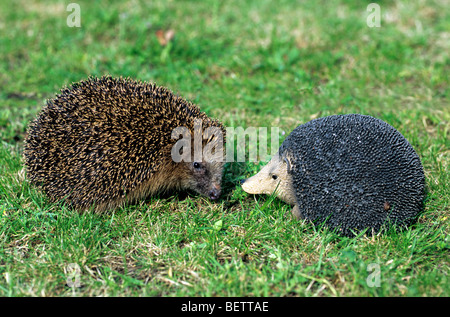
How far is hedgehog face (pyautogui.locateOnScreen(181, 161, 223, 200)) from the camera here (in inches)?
195

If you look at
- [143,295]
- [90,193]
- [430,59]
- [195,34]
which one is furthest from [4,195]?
[430,59]

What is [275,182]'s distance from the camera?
183 inches

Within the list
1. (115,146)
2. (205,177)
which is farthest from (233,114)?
(115,146)

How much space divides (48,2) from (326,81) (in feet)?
20.2

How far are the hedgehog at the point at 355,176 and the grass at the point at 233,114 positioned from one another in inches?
7.9

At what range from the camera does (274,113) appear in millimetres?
6527

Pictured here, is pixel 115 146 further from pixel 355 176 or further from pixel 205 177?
pixel 355 176

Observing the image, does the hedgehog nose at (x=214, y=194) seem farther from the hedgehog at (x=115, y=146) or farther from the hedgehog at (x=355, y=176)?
the hedgehog at (x=355, y=176)

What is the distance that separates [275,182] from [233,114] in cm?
214

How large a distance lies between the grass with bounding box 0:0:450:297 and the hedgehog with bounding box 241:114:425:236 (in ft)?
0.65

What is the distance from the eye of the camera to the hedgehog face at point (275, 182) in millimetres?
4570

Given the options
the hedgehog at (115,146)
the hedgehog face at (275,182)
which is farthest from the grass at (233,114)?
the hedgehog at (115,146)

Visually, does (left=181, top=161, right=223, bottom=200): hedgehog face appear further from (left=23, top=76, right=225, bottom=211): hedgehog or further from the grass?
the grass

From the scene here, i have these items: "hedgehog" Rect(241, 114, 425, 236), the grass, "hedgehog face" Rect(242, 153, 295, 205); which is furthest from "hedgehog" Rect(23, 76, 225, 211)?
"hedgehog" Rect(241, 114, 425, 236)
